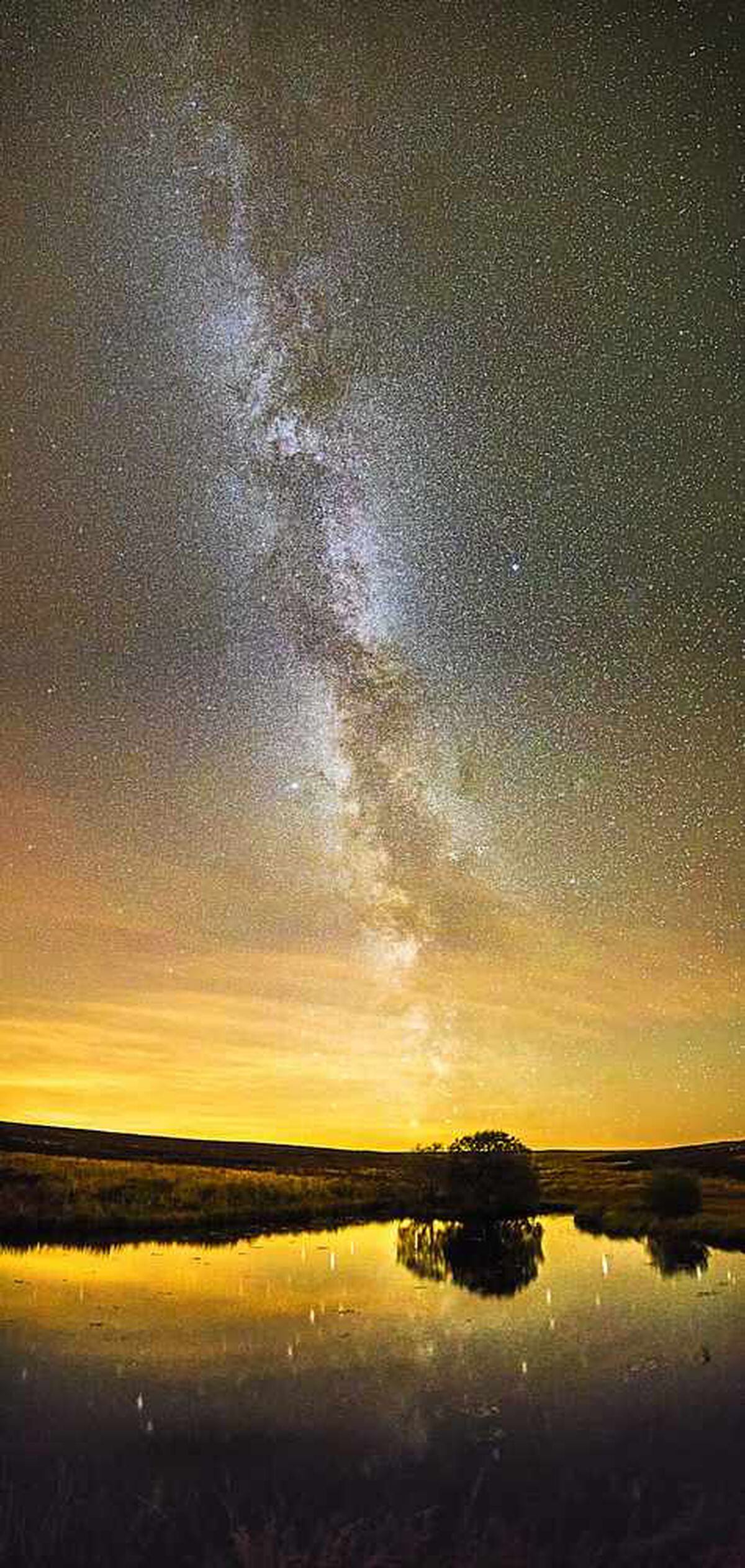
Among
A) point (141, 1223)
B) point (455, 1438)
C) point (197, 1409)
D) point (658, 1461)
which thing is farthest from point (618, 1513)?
point (141, 1223)

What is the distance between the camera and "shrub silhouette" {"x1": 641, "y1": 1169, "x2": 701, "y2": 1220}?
176ft

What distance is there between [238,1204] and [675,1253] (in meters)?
16.2

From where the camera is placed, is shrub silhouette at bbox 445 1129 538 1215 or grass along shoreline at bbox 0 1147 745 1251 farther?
shrub silhouette at bbox 445 1129 538 1215

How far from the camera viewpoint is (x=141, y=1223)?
131 ft

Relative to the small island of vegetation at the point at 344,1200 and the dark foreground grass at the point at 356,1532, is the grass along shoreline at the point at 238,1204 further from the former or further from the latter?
the dark foreground grass at the point at 356,1532

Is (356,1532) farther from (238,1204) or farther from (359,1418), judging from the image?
(238,1204)

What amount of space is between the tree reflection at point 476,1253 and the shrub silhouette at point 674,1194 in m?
6.92

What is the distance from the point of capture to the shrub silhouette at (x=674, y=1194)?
5369cm

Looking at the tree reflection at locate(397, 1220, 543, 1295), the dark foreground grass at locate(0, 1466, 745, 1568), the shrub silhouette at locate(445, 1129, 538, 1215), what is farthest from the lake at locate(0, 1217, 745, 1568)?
the shrub silhouette at locate(445, 1129, 538, 1215)

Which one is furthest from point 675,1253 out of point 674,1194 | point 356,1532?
point 356,1532

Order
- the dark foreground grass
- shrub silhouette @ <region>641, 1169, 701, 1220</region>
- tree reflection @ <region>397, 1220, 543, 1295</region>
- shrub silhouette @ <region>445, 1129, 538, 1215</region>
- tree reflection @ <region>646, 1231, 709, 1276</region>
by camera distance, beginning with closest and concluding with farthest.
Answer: the dark foreground grass < tree reflection @ <region>397, 1220, 543, 1295</region> < tree reflection @ <region>646, 1231, 709, 1276</region> < shrub silhouette @ <region>445, 1129, 538, 1215</region> < shrub silhouette @ <region>641, 1169, 701, 1220</region>

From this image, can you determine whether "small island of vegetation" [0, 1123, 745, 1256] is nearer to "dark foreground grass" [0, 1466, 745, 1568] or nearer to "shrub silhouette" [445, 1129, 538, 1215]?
"shrub silhouette" [445, 1129, 538, 1215]

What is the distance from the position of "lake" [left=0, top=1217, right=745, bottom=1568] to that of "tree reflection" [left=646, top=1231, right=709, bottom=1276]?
496cm

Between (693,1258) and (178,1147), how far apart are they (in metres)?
93.7
